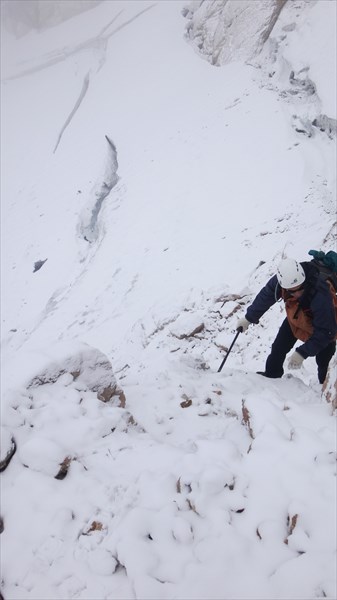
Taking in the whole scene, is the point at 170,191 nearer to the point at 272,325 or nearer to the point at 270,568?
the point at 272,325

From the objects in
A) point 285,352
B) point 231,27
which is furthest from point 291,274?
point 231,27

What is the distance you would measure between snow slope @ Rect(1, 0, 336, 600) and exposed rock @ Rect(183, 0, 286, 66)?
54 centimetres

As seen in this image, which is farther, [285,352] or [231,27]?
[231,27]

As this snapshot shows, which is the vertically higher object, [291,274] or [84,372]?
[84,372]

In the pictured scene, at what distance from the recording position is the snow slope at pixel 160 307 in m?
2.66

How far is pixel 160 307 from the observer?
10336mm

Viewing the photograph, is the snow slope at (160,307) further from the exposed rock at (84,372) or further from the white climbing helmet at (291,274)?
the white climbing helmet at (291,274)

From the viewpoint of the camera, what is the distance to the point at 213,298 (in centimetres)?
952

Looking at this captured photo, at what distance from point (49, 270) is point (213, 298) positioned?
28.4 ft

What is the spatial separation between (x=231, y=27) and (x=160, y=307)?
1703cm

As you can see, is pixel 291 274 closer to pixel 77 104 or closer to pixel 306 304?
pixel 306 304

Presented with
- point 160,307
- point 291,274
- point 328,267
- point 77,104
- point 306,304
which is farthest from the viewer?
point 77,104

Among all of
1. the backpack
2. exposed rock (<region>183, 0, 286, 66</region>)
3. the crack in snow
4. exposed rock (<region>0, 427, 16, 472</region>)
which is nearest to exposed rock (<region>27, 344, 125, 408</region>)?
exposed rock (<region>0, 427, 16, 472</region>)

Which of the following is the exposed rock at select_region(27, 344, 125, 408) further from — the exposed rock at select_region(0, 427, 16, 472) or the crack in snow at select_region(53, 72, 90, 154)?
the crack in snow at select_region(53, 72, 90, 154)
